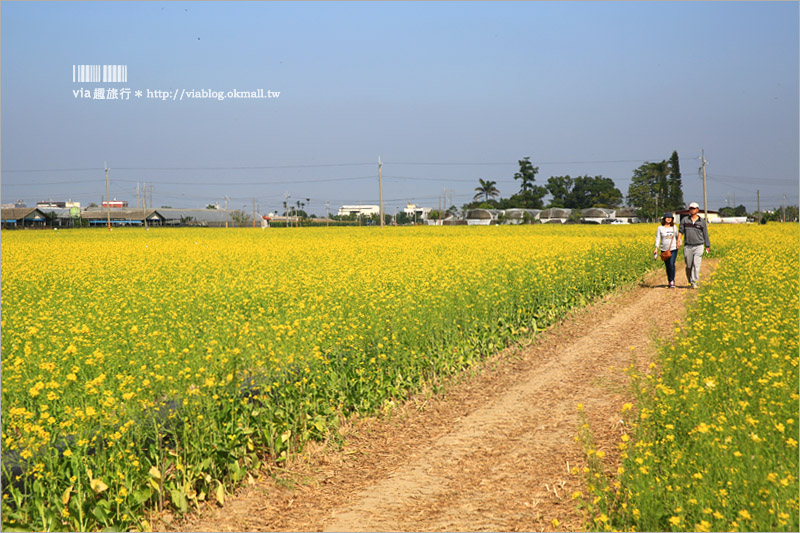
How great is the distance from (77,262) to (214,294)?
31.3ft

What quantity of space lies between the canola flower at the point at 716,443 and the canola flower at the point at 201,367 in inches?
16.7

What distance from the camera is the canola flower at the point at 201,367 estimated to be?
5.33m

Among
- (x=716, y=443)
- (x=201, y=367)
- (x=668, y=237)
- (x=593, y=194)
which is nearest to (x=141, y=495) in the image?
(x=201, y=367)

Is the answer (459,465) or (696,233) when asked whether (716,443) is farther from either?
(696,233)

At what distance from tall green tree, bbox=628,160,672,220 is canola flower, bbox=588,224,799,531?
109238 mm

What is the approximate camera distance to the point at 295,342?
7.61m

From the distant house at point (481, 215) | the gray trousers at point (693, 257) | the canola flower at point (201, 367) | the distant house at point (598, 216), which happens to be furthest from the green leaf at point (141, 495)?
the distant house at point (481, 215)

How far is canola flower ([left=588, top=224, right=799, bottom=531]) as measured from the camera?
4434 millimetres

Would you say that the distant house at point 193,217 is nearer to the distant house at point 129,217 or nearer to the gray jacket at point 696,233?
the distant house at point 129,217

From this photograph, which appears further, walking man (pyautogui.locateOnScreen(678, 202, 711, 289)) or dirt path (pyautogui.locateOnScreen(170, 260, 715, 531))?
walking man (pyautogui.locateOnScreen(678, 202, 711, 289))

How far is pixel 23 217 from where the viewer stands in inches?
3775

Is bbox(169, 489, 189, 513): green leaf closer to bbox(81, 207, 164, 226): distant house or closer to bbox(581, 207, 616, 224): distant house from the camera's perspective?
bbox(81, 207, 164, 226): distant house

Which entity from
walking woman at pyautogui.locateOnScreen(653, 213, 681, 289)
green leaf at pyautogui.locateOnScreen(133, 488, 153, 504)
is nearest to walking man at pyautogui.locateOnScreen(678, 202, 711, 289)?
walking woman at pyautogui.locateOnScreen(653, 213, 681, 289)

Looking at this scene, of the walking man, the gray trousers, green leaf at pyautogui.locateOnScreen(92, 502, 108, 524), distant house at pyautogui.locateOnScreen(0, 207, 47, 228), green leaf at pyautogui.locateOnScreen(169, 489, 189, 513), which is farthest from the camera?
distant house at pyautogui.locateOnScreen(0, 207, 47, 228)
